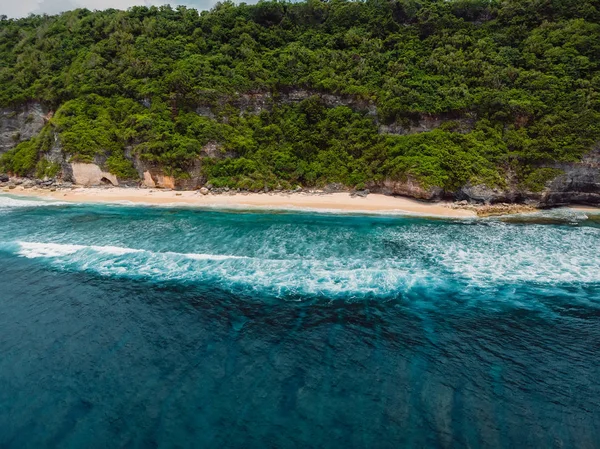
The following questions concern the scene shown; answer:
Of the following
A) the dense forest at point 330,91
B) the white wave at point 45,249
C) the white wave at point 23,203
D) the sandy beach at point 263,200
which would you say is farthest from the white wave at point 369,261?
the white wave at point 23,203

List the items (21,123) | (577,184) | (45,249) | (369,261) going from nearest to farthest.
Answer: (369,261)
(45,249)
(577,184)
(21,123)

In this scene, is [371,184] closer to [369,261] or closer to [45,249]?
[369,261]

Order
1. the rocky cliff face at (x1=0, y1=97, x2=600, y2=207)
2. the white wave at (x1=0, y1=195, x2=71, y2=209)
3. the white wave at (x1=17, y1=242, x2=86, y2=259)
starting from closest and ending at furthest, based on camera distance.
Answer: the white wave at (x1=17, y1=242, x2=86, y2=259), the rocky cliff face at (x1=0, y1=97, x2=600, y2=207), the white wave at (x1=0, y1=195, x2=71, y2=209)

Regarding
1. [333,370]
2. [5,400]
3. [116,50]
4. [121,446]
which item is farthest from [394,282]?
[116,50]

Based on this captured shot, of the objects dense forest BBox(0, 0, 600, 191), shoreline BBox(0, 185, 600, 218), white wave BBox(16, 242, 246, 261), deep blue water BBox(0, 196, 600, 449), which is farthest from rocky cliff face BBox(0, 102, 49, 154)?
white wave BBox(16, 242, 246, 261)

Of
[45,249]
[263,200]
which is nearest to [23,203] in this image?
[45,249]

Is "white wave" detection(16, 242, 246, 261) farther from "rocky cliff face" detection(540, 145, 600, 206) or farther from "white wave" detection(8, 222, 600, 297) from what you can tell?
"rocky cliff face" detection(540, 145, 600, 206)
